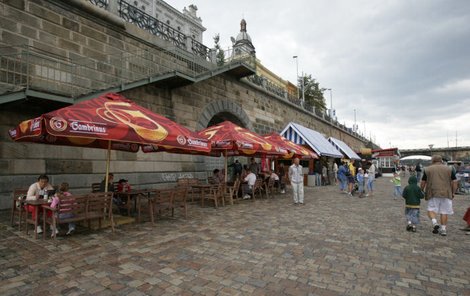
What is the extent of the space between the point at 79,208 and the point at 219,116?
12.5 metres

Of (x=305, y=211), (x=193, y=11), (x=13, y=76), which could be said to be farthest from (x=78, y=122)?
(x=193, y=11)

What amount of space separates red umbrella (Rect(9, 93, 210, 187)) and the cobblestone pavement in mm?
1933

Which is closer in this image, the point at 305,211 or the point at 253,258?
the point at 253,258

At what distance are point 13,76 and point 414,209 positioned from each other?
35.4 feet

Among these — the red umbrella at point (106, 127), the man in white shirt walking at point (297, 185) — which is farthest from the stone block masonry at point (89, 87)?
the man in white shirt walking at point (297, 185)

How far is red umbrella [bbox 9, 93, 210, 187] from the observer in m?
4.72

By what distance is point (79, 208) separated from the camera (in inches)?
217

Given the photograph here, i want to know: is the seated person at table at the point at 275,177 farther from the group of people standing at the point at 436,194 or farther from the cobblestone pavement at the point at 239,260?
the group of people standing at the point at 436,194

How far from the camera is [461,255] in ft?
15.8

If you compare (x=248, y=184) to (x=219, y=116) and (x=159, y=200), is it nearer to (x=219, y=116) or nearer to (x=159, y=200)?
(x=159, y=200)

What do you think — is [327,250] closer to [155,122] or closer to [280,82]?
[155,122]

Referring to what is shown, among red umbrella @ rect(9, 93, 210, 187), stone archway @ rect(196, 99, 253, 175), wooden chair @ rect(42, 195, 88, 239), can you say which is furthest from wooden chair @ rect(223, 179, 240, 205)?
wooden chair @ rect(42, 195, 88, 239)

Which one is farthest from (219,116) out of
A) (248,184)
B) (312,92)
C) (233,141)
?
(312,92)

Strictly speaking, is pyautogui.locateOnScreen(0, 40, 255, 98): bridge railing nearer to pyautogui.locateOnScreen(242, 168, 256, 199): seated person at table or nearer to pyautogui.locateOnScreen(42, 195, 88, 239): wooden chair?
pyautogui.locateOnScreen(42, 195, 88, 239): wooden chair
